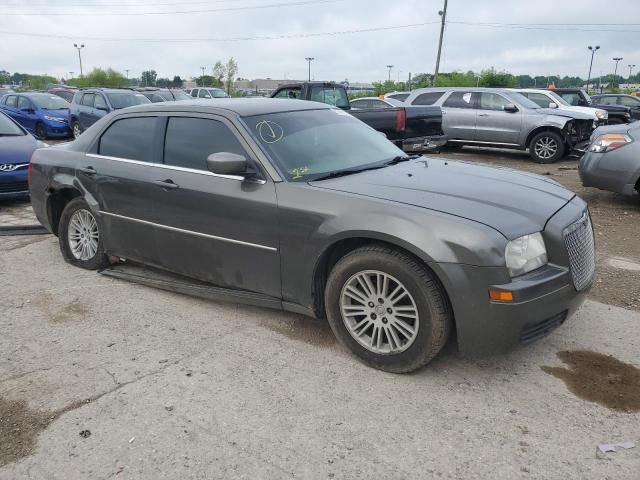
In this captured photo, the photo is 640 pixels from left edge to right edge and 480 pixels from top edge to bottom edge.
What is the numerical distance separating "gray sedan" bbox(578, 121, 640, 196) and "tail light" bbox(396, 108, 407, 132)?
3.85 metres

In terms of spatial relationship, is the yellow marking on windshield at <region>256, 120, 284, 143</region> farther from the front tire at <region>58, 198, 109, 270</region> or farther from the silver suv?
the silver suv

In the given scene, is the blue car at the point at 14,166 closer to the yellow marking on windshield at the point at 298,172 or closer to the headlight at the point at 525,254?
the yellow marking on windshield at the point at 298,172

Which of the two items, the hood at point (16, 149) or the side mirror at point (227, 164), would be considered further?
the hood at point (16, 149)

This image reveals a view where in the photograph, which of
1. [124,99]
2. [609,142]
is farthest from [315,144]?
[124,99]

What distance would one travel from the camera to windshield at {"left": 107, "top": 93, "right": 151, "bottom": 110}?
16.4 m

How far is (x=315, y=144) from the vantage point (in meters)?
4.15

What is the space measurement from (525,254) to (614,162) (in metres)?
5.30

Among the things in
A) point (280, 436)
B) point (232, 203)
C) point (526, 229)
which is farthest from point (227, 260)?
point (526, 229)

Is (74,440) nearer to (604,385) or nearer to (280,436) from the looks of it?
(280,436)

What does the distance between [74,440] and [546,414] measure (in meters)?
2.46

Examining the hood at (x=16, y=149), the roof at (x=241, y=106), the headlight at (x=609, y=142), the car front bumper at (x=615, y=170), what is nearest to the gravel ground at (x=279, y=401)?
the roof at (x=241, y=106)

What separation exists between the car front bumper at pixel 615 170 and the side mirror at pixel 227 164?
578cm

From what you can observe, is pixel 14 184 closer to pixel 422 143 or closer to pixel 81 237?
pixel 81 237

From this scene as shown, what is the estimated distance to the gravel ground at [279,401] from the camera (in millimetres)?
2611
